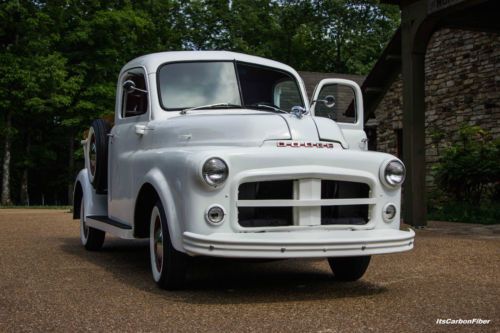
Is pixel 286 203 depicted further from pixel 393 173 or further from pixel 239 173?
pixel 393 173

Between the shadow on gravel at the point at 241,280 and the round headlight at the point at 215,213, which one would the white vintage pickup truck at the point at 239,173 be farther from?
the shadow on gravel at the point at 241,280

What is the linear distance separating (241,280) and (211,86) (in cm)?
169

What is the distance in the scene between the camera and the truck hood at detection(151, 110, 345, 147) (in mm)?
5512

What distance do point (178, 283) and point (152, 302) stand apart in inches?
15.8

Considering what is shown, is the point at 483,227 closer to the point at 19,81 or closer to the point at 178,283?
the point at 178,283

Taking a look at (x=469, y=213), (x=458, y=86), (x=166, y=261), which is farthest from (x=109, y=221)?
(x=458, y=86)

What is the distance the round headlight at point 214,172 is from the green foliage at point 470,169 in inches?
397

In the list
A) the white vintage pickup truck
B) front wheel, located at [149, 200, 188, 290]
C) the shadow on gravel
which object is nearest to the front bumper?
the white vintage pickup truck

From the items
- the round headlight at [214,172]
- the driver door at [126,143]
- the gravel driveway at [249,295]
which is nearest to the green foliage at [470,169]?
the gravel driveway at [249,295]

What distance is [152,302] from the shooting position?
191 inches

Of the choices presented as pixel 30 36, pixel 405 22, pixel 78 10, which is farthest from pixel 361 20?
pixel 405 22

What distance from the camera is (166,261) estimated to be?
520 cm

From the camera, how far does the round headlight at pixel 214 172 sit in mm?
4848

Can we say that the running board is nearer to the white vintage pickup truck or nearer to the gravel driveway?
the white vintage pickup truck
